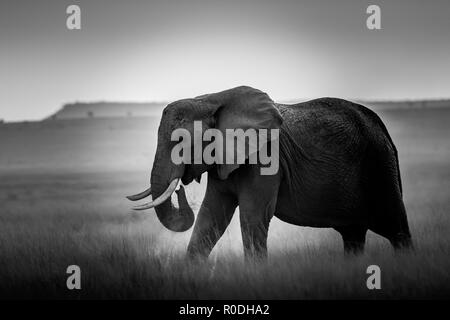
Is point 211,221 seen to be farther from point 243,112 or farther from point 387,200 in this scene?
point 387,200

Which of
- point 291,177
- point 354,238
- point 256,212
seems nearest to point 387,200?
point 354,238

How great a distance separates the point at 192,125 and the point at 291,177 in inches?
75.6

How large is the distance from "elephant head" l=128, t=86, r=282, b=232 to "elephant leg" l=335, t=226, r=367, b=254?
109 inches

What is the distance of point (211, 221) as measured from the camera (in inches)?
529

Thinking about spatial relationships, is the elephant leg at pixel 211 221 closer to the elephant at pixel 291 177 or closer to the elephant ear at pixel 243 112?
the elephant at pixel 291 177

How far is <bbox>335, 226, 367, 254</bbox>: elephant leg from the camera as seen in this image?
14992mm

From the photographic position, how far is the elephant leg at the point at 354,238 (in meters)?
15.0

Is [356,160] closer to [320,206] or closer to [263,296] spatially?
[320,206]

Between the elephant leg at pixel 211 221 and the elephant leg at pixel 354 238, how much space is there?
246 cm

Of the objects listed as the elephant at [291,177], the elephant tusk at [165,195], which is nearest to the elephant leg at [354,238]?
the elephant at [291,177]

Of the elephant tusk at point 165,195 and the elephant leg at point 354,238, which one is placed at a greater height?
the elephant tusk at point 165,195

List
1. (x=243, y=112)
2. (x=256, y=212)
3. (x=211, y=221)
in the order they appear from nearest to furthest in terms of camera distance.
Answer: (x=256, y=212)
(x=243, y=112)
(x=211, y=221)

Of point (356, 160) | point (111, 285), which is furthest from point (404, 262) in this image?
point (111, 285)

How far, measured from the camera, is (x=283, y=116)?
13695 millimetres
